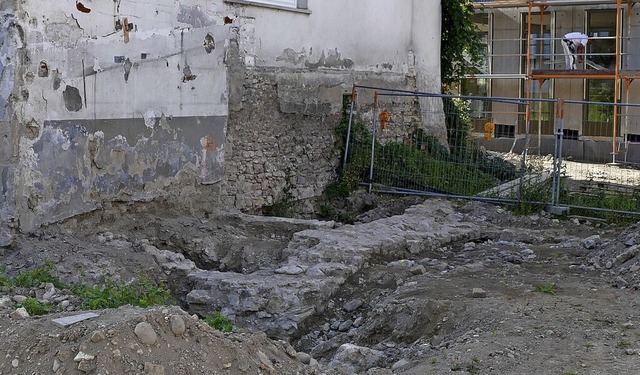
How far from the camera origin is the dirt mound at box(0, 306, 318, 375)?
5508mm

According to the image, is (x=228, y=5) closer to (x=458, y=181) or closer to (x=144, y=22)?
(x=144, y=22)

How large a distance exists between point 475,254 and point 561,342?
4037 millimetres

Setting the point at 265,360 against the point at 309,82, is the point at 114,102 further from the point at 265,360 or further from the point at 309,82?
the point at 265,360

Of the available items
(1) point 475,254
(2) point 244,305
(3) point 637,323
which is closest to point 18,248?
(2) point 244,305

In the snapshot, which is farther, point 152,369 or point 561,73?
point 561,73

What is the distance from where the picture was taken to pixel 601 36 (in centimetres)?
2648

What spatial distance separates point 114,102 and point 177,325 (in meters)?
5.10

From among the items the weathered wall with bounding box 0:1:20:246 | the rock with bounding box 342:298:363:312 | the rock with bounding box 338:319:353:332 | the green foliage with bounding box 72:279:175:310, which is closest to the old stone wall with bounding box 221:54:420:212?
the weathered wall with bounding box 0:1:20:246

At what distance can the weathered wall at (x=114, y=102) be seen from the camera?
9492 millimetres

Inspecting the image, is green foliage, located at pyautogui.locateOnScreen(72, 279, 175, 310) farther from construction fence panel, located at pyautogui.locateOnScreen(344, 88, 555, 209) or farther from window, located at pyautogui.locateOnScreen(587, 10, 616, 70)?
window, located at pyautogui.locateOnScreen(587, 10, 616, 70)

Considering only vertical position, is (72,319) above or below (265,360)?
above

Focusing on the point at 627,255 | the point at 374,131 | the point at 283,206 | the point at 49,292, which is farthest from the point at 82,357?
the point at 374,131

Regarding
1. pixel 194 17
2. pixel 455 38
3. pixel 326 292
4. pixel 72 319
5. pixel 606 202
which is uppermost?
pixel 455 38

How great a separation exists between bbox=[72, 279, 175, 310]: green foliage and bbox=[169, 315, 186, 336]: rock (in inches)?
72.3
